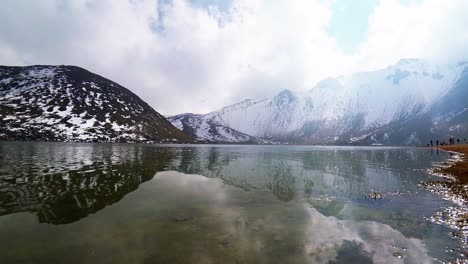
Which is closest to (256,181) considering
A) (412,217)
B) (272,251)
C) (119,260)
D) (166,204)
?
(166,204)

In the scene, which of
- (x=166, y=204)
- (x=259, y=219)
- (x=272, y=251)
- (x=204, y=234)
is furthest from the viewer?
(x=166, y=204)

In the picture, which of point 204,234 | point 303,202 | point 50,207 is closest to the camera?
point 204,234

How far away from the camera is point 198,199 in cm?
2991

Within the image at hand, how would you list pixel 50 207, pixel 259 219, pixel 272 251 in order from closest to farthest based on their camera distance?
pixel 272 251
pixel 259 219
pixel 50 207

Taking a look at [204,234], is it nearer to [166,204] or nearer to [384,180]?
[166,204]

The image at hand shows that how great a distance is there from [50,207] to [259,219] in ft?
60.9

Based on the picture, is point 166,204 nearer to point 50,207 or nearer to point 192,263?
point 50,207

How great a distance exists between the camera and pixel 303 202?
29.6 metres

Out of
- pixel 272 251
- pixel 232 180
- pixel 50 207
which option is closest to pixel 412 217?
pixel 272 251

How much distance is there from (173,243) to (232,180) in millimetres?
26959

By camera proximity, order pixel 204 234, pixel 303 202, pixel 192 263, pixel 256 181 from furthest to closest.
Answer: pixel 256 181 → pixel 303 202 → pixel 204 234 → pixel 192 263

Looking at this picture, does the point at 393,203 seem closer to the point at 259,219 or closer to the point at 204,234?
the point at 259,219

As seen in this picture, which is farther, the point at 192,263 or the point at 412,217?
the point at 412,217

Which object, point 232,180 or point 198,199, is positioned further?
point 232,180
